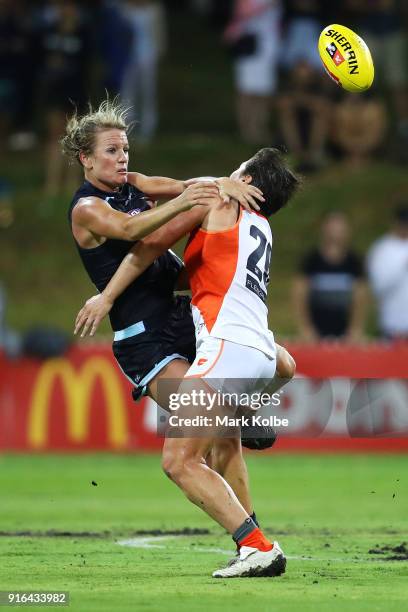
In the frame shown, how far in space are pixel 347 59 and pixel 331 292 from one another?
7909mm

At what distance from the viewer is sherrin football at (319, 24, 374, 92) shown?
28.7 feet

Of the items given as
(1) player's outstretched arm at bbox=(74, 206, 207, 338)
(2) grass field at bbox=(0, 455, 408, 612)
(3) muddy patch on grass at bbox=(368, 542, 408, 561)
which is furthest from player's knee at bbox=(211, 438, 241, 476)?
(3) muddy patch on grass at bbox=(368, 542, 408, 561)

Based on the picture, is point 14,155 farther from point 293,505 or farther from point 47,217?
point 293,505

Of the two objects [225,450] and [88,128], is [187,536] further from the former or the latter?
[88,128]

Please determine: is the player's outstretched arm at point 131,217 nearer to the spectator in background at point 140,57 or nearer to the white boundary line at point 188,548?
the white boundary line at point 188,548

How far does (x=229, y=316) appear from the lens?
26.5 ft

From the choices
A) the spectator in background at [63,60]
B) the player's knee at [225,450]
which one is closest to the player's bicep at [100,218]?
the player's knee at [225,450]

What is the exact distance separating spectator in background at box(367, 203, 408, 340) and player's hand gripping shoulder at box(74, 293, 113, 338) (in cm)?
814

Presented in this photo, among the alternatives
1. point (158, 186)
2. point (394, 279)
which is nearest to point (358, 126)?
point (394, 279)

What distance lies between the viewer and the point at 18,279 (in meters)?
21.5

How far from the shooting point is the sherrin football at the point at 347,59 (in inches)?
345

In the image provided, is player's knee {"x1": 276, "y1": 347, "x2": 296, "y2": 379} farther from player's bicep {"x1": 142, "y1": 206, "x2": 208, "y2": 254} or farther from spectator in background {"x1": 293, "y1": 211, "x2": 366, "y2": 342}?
spectator in background {"x1": 293, "y1": 211, "x2": 366, "y2": 342}

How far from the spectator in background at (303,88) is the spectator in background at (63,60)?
290 cm

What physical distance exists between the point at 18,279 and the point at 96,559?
42.8 ft
